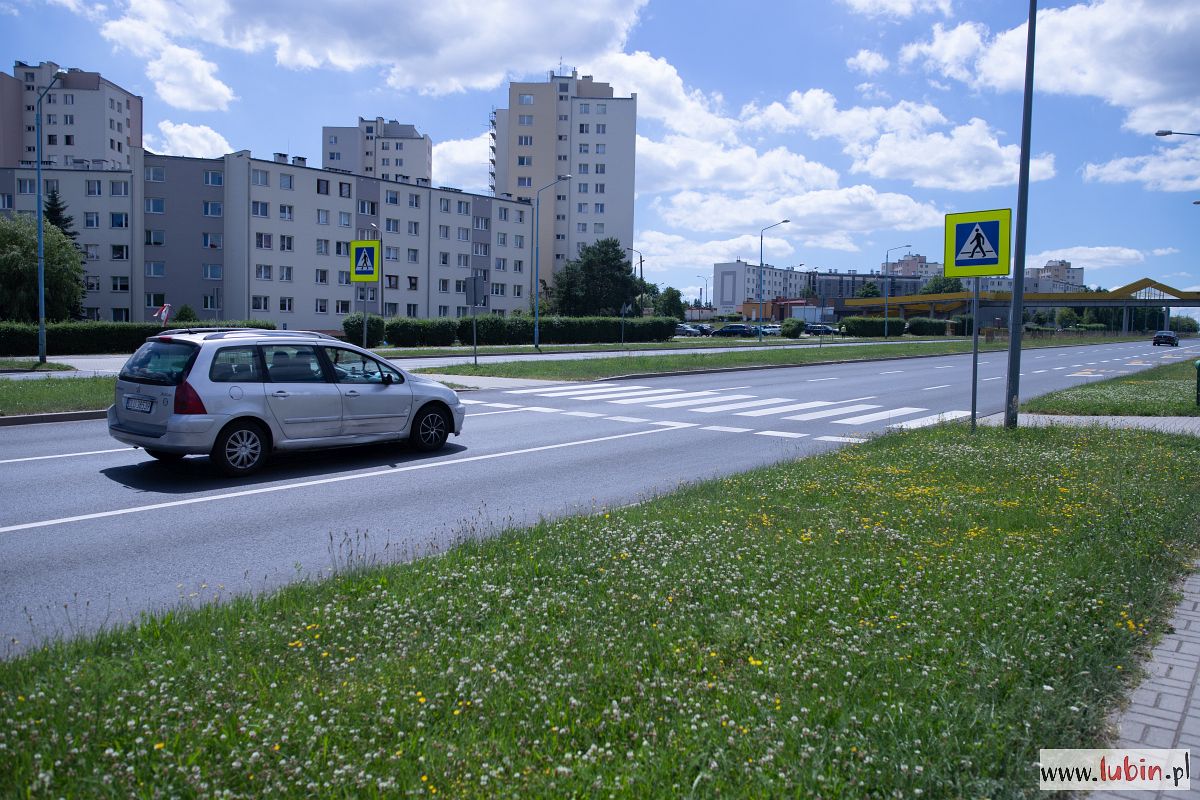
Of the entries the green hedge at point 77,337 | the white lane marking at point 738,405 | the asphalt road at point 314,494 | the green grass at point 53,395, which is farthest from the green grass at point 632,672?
the green hedge at point 77,337

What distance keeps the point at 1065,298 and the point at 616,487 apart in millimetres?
110837

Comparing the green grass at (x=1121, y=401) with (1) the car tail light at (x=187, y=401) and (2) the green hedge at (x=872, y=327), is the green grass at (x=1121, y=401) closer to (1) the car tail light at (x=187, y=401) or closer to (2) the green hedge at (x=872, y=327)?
(1) the car tail light at (x=187, y=401)

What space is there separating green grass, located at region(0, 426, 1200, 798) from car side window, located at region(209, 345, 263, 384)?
493 cm

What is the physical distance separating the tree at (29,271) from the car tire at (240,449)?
50307 millimetres

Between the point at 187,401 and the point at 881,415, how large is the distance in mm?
12997

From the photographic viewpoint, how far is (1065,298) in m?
104

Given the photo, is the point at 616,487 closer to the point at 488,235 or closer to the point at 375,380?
the point at 375,380

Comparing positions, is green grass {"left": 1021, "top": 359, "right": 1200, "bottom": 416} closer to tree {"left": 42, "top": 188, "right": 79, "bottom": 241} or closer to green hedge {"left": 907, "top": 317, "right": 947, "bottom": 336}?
tree {"left": 42, "top": 188, "right": 79, "bottom": 241}

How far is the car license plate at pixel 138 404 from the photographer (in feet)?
31.1

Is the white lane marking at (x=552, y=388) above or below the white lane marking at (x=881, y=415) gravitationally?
above

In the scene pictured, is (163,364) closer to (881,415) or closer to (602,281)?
(881,415)

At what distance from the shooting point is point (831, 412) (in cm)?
1784

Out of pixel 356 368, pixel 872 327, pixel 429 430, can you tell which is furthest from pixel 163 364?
pixel 872 327

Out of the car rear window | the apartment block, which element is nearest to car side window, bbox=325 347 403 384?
the car rear window
